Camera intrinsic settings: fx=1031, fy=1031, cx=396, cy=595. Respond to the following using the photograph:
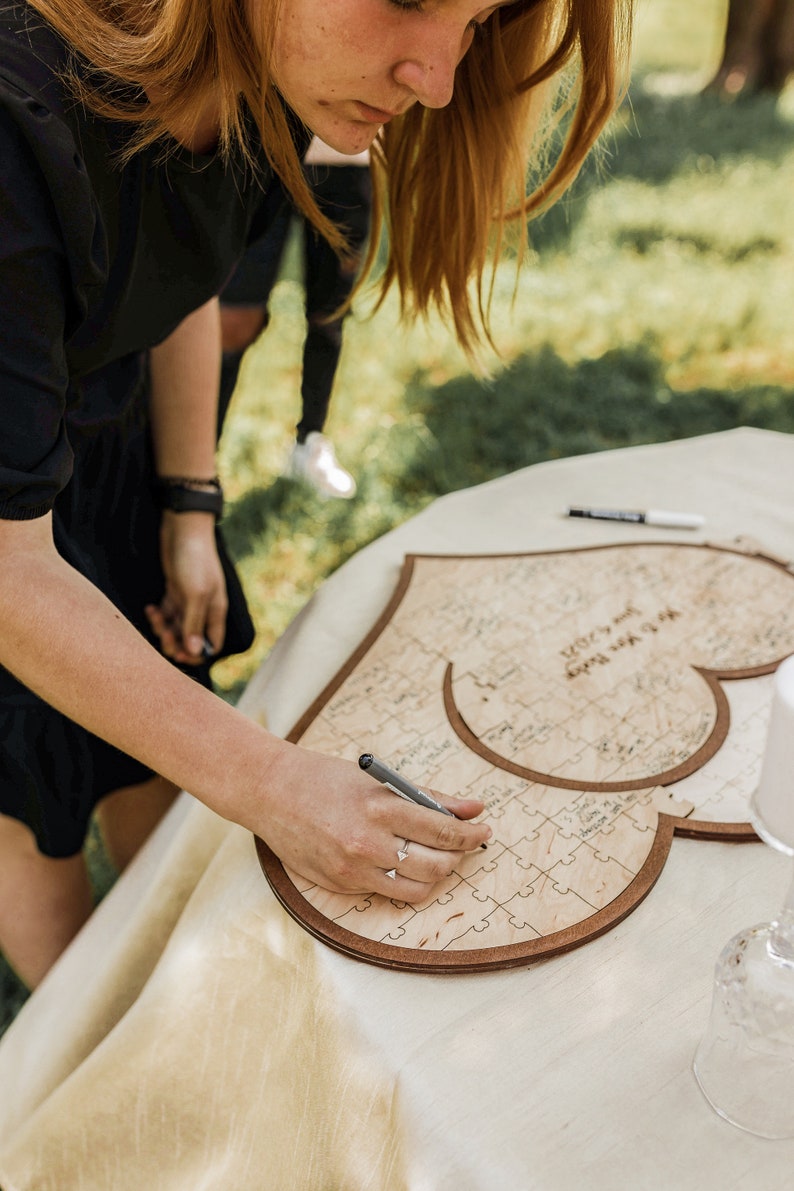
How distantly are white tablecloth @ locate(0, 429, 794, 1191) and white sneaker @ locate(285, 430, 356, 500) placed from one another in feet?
6.13

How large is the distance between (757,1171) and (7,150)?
1.04 metres

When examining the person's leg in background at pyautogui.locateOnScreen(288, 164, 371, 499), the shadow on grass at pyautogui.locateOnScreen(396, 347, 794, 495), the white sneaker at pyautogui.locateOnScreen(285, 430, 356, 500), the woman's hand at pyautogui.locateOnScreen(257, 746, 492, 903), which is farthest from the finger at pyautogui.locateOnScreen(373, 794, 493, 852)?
the shadow on grass at pyautogui.locateOnScreen(396, 347, 794, 495)

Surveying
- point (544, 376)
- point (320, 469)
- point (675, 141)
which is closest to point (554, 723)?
point (320, 469)

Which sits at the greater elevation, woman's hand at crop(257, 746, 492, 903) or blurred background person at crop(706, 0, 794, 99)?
blurred background person at crop(706, 0, 794, 99)

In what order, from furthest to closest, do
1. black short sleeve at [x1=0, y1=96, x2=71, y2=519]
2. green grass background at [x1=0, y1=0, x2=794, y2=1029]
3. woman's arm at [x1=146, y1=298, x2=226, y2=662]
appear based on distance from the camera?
green grass background at [x1=0, y1=0, x2=794, y2=1029] < woman's arm at [x1=146, y1=298, x2=226, y2=662] < black short sleeve at [x1=0, y1=96, x2=71, y2=519]

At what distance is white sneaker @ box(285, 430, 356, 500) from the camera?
3.28 m

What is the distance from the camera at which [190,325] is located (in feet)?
4.99

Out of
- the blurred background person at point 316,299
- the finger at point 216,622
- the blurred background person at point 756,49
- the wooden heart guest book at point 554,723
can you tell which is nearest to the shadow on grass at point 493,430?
the blurred background person at point 316,299

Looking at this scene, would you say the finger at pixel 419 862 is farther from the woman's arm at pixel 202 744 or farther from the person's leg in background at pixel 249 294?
the person's leg in background at pixel 249 294

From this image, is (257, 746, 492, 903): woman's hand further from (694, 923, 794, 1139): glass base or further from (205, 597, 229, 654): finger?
(205, 597, 229, 654): finger

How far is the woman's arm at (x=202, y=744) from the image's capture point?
957 mm

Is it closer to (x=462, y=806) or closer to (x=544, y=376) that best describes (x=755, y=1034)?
(x=462, y=806)

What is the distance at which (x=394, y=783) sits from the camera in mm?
987

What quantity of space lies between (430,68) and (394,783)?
682 mm
